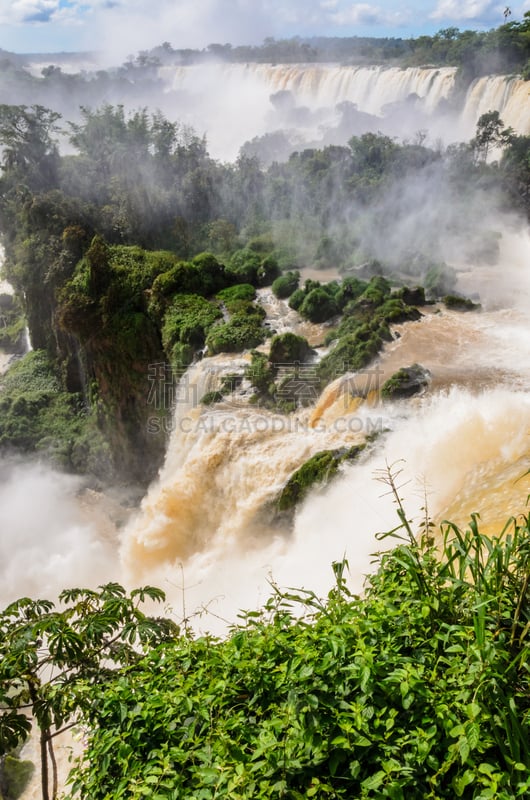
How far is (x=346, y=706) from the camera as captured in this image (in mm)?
2633

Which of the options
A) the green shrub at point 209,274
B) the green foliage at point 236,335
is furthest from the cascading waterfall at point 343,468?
the green shrub at point 209,274

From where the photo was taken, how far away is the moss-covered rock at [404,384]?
10.1 m

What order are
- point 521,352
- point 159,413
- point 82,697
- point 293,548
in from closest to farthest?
point 82,697 → point 293,548 → point 521,352 → point 159,413

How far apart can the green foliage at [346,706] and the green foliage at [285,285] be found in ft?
45.2

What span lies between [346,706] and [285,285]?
48.0 feet

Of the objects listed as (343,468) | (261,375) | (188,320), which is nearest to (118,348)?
(188,320)

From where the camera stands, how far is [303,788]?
2529 millimetres

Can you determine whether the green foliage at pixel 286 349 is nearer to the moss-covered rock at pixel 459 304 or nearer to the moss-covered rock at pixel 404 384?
the moss-covered rock at pixel 404 384

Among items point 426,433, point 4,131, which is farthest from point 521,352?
point 4,131

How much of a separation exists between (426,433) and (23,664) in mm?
6905

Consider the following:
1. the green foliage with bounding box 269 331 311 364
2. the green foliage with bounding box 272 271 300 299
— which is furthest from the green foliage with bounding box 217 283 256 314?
the green foliage with bounding box 269 331 311 364

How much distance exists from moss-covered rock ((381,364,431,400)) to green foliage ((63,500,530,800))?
687 cm

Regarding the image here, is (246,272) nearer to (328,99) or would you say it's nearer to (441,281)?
(441,281)

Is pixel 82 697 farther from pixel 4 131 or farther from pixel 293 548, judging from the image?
pixel 4 131
